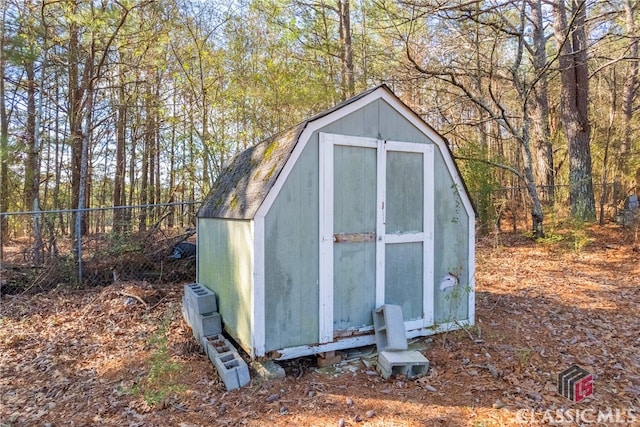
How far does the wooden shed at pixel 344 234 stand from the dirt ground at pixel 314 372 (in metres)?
0.40

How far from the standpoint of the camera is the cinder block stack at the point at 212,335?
2.94 meters

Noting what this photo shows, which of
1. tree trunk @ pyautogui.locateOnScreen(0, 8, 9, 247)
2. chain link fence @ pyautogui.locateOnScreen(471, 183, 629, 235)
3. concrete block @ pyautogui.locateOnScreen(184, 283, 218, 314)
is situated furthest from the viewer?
chain link fence @ pyautogui.locateOnScreen(471, 183, 629, 235)

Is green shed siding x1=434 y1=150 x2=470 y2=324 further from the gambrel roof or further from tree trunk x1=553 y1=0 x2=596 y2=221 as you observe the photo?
tree trunk x1=553 y1=0 x2=596 y2=221

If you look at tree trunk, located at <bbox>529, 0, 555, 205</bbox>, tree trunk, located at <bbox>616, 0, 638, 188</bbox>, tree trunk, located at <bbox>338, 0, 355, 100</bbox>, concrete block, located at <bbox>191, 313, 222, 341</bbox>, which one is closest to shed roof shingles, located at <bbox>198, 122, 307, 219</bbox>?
concrete block, located at <bbox>191, 313, 222, 341</bbox>

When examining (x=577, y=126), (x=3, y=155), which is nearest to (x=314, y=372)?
(x=3, y=155)

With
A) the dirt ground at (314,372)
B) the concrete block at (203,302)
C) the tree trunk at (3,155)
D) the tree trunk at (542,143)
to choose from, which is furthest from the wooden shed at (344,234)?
the tree trunk at (542,143)

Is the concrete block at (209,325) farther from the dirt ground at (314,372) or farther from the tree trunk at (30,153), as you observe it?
the tree trunk at (30,153)

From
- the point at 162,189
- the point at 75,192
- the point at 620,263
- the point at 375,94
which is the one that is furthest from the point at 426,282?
the point at 162,189

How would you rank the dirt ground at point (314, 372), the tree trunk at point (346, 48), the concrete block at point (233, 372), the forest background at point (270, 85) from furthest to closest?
the tree trunk at point (346, 48) → the forest background at point (270, 85) → the concrete block at point (233, 372) → the dirt ground at point (314, 372)

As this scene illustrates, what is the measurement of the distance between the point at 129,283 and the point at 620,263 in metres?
8.89

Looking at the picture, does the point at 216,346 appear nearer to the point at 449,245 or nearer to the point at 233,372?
the point at 233,372

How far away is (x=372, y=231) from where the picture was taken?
3.43 metres

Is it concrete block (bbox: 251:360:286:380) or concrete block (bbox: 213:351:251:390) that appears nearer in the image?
concrete block (bbox: 213:351:251:390)

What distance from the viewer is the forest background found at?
22.2 ft
